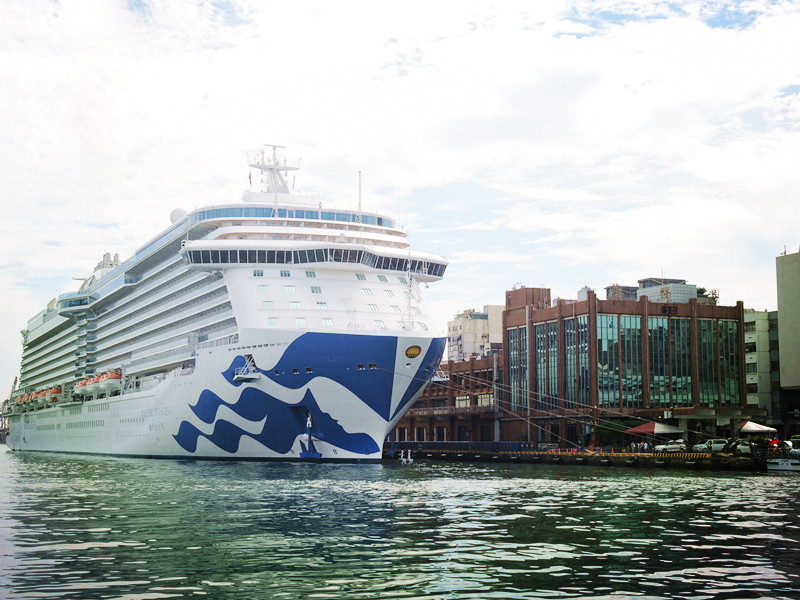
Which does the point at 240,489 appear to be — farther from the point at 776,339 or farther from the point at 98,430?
the point at 776,339

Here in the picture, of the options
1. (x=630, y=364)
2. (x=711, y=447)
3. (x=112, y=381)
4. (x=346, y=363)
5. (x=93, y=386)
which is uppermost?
(x=630, y=364)

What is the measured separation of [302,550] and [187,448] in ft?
127

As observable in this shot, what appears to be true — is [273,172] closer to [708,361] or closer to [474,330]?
[708,361]

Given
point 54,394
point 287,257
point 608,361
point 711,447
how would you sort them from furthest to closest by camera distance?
1. point 54,394
2. point 608,361
3. point 711,447
4. point 287,257

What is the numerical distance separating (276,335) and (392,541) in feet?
91.5

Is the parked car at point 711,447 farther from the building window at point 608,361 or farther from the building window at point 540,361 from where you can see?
the building window at point 540,361

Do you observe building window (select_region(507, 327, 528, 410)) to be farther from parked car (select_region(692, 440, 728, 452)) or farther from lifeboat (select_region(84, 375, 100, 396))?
lifeboat (select_region(84, 375, 100, 396))

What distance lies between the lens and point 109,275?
83.6 m

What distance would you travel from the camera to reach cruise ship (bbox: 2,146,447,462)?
48.2 m

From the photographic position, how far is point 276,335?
48469 mm

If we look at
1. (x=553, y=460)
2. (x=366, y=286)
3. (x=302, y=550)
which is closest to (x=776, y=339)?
(x=553, y=460)

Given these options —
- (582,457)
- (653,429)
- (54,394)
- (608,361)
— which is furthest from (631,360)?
(54,394)

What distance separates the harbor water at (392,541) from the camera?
53.2 ft

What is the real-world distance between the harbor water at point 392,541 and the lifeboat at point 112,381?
35817 mm
